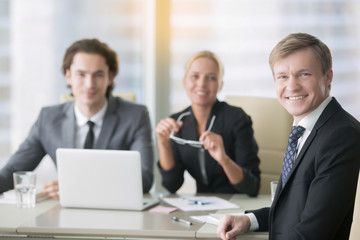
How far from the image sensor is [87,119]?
3.05m

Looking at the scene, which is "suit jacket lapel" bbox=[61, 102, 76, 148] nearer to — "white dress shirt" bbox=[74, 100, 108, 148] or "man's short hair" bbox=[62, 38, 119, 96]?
"white dress shirt" bbox=[74, 100, 108, 148]

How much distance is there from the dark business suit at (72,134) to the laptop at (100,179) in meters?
0.52

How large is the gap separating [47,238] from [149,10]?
2.87m

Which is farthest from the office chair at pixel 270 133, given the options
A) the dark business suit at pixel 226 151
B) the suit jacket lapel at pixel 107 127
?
the suit jacket lapel at pixel 107 127

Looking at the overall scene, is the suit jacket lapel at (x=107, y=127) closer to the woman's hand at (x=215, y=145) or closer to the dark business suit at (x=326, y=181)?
the woman's hand at (x=215, y=145)

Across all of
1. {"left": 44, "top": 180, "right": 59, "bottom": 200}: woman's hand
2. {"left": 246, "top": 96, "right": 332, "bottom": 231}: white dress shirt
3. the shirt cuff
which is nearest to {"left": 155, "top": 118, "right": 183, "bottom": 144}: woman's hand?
{"left": 44, "top": 180, "right": 59, "bottom": 200}: woman's hand

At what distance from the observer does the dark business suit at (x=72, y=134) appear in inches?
118

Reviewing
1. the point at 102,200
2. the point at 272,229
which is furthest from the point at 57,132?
the point at 272,229

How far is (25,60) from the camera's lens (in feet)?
14.1

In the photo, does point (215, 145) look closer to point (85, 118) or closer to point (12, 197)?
point (85, 118)

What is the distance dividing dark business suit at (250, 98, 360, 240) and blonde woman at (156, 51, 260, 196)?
0.99m

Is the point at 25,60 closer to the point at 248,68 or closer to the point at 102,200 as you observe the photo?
the point at 248,68

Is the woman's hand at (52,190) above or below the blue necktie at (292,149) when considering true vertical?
below

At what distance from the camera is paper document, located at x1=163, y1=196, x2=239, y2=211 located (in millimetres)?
2494
